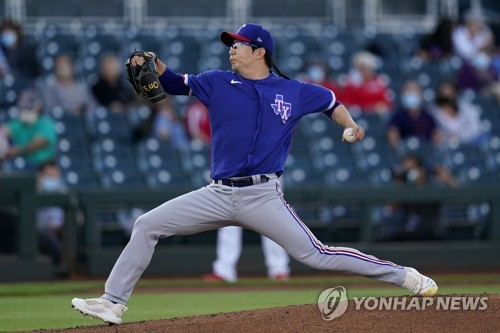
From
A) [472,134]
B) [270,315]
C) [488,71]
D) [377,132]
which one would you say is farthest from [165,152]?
[270,315]

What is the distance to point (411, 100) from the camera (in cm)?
1436

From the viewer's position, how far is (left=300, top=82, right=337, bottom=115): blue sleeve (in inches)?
261

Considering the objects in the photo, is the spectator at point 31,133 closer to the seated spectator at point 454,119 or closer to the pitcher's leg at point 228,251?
the pitcher's leg at point 228,251

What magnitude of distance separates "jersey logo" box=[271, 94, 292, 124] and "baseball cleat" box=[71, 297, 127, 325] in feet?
4.85

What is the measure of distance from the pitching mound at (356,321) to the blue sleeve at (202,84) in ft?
4.31

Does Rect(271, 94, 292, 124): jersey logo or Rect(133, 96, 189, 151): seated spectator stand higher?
Rect(271, 94, 292, 124): jersey logo

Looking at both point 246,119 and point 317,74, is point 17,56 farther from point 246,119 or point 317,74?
point 246,119

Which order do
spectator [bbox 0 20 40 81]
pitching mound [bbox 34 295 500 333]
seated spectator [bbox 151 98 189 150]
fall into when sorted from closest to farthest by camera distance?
pitching mound [bbox 34 295 500 333] → seated spectator [bbox 151 98 189 150] → spectator [bbox 0 20 40 81]

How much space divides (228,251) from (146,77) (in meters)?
5.13

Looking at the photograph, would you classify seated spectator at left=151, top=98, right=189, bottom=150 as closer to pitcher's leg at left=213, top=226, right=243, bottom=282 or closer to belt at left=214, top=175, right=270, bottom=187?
pitcher's leg at left=213, top=226, right=243, bottom=282

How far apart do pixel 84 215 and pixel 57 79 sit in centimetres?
222

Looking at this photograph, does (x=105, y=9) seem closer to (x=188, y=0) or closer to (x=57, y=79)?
(x=188, y=0)

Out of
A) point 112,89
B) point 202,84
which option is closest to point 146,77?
point 202,84

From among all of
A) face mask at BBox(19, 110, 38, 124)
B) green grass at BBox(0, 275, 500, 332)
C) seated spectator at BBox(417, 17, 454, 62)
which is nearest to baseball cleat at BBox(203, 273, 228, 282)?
green grass at BBox(0, 275, 500, 332)
